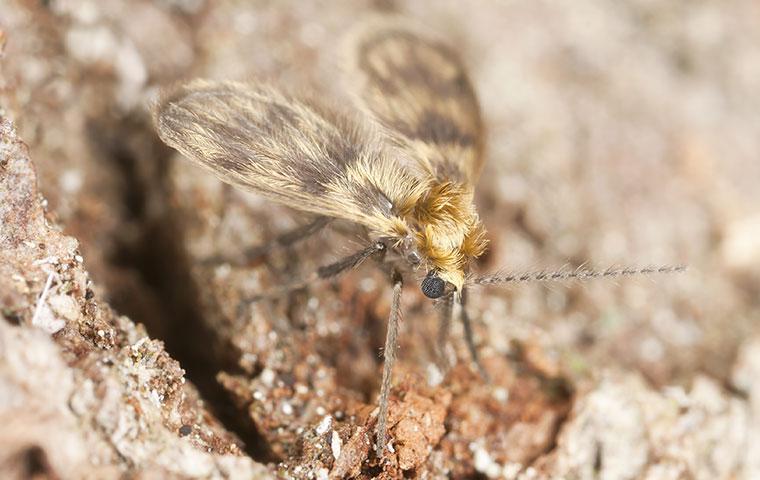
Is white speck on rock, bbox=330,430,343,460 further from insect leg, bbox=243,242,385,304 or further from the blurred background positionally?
insect leg, bbox=243,242,385,304

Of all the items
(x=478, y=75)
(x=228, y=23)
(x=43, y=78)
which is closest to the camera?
(x=43, y=78)

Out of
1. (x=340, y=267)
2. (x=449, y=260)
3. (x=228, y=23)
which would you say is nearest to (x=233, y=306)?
(x=340, y=267)

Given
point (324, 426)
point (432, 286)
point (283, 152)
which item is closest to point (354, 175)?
→ point (283, 152)

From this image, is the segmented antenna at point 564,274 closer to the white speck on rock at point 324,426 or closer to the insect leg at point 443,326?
the insect leg at point 443,326

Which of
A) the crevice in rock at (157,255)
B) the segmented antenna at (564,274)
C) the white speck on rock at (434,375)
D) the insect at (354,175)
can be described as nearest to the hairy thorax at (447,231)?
the insect at (354,175)

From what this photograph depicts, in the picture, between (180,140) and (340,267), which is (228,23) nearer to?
(180,140)

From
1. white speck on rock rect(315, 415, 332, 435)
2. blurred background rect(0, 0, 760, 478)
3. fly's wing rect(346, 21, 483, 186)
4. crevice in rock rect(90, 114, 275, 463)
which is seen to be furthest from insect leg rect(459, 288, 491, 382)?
crevice in rock rect(90, 114, 275, 463)
